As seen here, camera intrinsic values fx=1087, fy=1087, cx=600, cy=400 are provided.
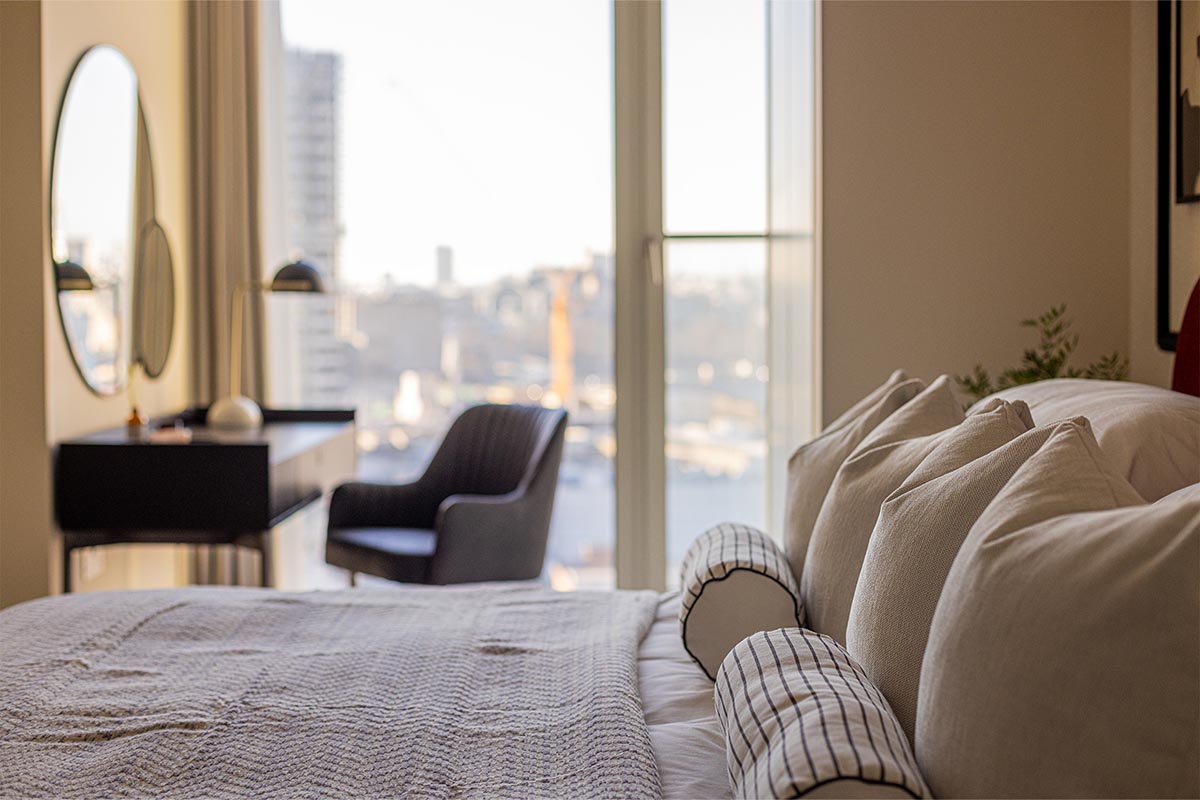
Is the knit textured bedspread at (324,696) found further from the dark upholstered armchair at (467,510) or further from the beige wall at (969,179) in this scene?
the beige wall at (969,179)

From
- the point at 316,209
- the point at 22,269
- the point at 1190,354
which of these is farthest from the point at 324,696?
the point at 316,209

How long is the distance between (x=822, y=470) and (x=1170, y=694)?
1089 mm

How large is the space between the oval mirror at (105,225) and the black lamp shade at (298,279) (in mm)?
448

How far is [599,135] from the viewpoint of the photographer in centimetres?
409

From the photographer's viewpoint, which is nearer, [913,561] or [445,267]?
[913,561]

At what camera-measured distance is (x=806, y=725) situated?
3.42 ft

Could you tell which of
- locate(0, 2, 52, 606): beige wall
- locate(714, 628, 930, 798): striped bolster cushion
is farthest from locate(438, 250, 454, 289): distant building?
locate(714, 628, 930, 798): striped bolster cushion

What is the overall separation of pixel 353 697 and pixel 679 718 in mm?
463

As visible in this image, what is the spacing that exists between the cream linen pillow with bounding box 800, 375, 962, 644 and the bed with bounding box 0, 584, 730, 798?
22 cm

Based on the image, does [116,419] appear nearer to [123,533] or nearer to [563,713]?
[123,533]

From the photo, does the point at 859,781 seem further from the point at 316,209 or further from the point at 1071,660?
the point at 316,209

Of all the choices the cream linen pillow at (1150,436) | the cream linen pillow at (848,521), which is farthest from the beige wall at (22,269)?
the cream linen pillow at (1150,436)

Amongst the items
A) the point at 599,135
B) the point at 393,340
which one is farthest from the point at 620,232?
the point at 393,340

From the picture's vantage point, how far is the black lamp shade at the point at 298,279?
11.8ft
